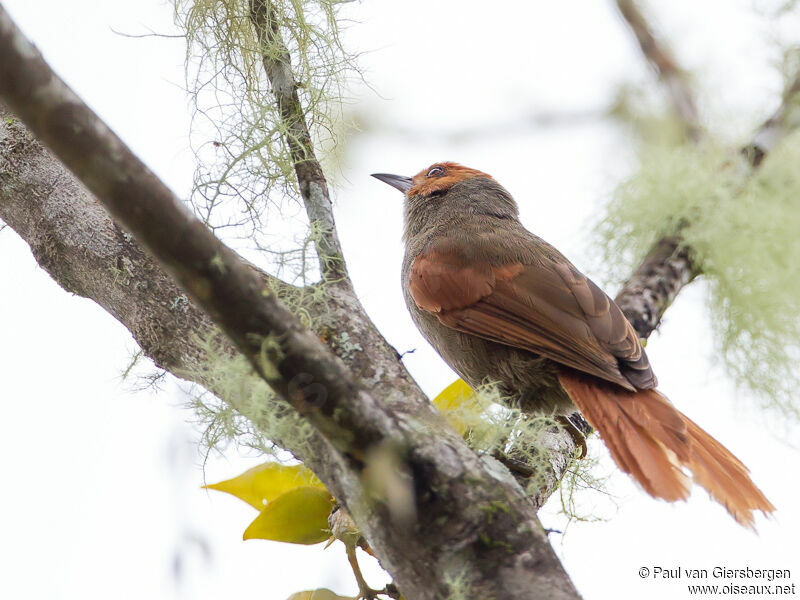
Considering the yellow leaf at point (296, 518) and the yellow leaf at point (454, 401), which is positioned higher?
the yellow leaf at point (454, 401)

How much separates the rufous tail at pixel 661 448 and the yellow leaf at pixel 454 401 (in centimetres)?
46

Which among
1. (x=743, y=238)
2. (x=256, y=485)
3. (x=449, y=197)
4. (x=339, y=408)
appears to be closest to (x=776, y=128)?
(x=743, y=238)

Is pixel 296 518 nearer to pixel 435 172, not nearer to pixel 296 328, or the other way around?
pixel 296 328

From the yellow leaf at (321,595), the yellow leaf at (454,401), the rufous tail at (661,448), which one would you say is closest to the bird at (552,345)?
the rufous tail at (661,448)

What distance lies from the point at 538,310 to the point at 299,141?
1.14m

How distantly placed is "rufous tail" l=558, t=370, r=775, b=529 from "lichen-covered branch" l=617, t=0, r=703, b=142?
3.70ft

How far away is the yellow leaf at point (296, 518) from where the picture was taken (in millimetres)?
2203

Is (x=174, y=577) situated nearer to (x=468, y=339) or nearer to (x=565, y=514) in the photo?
(x=565, y=514)

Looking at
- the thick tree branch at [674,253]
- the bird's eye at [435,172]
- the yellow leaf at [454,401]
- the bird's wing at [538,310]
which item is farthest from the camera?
the bird's eye at [435,172]

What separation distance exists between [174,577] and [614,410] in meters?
1.69

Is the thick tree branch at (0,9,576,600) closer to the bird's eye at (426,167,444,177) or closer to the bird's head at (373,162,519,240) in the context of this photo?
the bird's head at (373,162,519,240)

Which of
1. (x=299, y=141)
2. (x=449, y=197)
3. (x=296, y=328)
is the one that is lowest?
(x=296, y=328)

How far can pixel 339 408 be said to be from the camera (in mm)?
1532

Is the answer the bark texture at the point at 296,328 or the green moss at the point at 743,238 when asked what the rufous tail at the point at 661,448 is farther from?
the green moss at the point at 743,238
